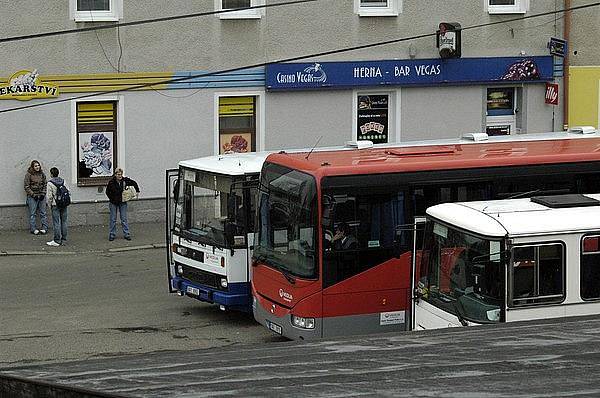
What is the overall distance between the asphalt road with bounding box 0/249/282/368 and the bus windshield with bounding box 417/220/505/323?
149 inches

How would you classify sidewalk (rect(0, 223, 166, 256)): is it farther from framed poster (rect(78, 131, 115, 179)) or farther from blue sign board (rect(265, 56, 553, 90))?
blue sign board (rect(265, 56, 553, 90))

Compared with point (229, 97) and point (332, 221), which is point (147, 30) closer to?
point (229, 97)

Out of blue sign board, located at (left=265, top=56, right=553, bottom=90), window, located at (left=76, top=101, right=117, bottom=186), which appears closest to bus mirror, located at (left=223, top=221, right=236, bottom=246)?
window, located at (left=76, top=101, right=117, bottom=186)

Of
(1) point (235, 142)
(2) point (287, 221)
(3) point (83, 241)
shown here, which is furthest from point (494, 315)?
(1) point (235, 142)

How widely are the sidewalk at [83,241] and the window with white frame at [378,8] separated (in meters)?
7.05

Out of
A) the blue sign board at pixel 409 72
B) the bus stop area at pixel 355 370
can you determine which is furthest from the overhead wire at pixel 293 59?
the bus stop area at pixel 355 370

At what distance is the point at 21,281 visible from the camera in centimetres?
2253

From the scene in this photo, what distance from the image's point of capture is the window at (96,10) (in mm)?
27031

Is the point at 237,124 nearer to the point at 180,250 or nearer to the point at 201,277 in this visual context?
the point at 180,250

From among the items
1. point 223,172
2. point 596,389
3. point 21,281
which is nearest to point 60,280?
point 21,281

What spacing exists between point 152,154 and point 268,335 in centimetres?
1076

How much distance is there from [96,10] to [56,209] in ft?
15.3

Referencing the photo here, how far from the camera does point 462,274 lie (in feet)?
46.8

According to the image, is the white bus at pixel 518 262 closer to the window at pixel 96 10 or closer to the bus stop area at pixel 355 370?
the bus stop area at pixel 355 370
